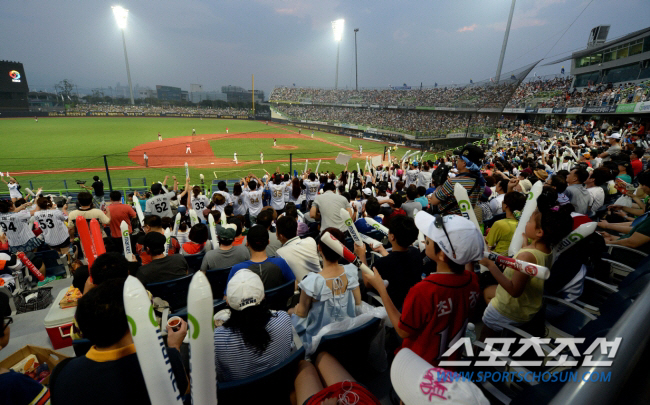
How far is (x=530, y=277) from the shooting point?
7.77 ft

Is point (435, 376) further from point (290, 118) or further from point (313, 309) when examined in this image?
point (290, 118)

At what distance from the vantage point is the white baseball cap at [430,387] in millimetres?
1089

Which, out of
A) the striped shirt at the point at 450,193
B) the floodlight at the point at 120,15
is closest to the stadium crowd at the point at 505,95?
the striped shirt at the point at 450,193

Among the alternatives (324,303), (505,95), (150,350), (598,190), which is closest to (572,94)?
(505,95)

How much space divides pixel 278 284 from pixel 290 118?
66879mm

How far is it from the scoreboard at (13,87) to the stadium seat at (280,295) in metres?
76.4

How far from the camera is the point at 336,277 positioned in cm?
270

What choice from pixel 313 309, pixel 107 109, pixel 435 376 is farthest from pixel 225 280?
pixel 107 109

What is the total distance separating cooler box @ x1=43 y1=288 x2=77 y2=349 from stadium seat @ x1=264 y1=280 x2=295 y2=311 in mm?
2372

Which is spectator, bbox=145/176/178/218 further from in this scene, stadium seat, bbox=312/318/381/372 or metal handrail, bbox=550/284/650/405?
metal handrail, bbox=550/284/650/405

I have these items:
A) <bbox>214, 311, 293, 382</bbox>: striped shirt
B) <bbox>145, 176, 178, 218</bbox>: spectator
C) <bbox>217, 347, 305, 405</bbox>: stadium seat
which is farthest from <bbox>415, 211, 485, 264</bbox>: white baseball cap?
<bbox>145, 176, 178, 218</bbox>: spectator

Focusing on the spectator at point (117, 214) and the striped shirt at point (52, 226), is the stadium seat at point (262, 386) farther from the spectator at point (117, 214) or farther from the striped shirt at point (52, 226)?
the striped shirt at point (52, 226)

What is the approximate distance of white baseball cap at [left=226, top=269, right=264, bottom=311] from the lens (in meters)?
2.06

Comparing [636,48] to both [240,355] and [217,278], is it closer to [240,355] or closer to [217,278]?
[217,278]
